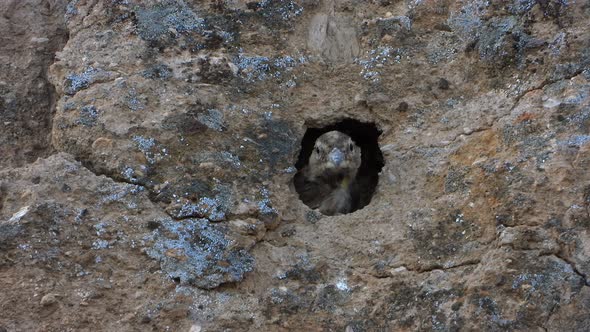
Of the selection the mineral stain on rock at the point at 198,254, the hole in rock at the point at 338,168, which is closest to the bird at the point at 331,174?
the hole in rock at the point at 338,168

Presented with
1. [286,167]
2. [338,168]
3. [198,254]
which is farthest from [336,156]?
[198,254]

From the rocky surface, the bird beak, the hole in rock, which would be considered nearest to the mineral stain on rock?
the rocky surface

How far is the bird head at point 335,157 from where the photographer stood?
17.2 ft

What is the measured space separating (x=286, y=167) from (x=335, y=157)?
0.99 metres

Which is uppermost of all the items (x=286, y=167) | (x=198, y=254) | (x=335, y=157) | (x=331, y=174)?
(x=286, y=167)

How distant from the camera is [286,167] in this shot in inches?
170

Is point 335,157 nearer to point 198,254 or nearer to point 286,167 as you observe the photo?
point 286,167

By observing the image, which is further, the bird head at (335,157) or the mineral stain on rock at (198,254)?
the bird head at (335,157)

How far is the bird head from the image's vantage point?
17.2ft

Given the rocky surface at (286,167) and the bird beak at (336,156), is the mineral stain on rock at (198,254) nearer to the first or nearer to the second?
the rocky surface at (286,167)

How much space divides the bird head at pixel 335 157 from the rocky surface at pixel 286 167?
54 centimetres

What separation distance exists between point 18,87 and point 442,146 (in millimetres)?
2129

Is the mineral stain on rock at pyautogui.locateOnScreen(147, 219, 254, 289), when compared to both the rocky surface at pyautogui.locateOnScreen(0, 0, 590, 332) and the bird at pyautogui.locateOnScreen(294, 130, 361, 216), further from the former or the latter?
the bird at pyautogui.locateOnScreen(294, 130, 361, 216)

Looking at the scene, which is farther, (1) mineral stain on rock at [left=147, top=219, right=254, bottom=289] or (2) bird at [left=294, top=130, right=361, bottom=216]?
(2) bird at [left=294, top=130, right=361, bottom=216]
